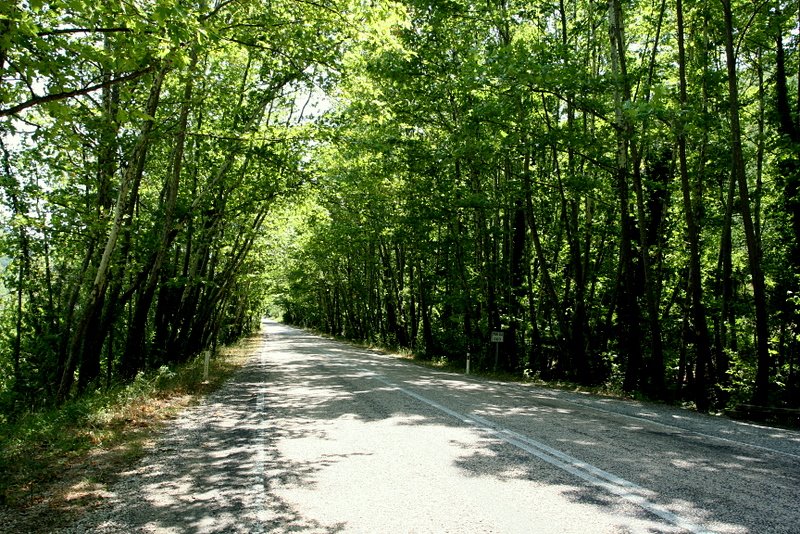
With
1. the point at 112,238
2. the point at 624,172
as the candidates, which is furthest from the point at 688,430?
the point at 112,238

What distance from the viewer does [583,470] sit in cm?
549

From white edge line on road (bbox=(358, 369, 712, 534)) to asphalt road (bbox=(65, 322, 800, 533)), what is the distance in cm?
2

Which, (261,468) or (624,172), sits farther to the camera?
(624,172)

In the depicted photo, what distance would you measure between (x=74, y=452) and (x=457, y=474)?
476cm

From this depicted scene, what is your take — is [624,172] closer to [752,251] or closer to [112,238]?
[752,251]

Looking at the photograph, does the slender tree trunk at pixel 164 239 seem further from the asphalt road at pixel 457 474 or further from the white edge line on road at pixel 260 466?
the white edge line on road at pixel 260 466

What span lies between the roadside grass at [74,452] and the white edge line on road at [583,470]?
14.9 feet

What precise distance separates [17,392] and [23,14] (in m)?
16.3

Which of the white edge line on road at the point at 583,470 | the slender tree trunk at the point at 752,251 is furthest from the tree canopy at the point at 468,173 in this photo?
the white edge line on road at the point at 583,470

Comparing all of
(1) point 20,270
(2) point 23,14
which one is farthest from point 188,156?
(2) point 23,14

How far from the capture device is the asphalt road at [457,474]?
4234 mm

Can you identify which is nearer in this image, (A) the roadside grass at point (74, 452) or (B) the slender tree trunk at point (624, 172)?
(A) the roadside grass at point (74, 452)

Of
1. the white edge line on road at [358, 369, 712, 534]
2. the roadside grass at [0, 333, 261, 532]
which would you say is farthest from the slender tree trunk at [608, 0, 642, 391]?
the roadside grass at [0, 333, 261, 532]

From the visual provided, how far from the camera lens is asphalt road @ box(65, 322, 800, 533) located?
4.23 meters
